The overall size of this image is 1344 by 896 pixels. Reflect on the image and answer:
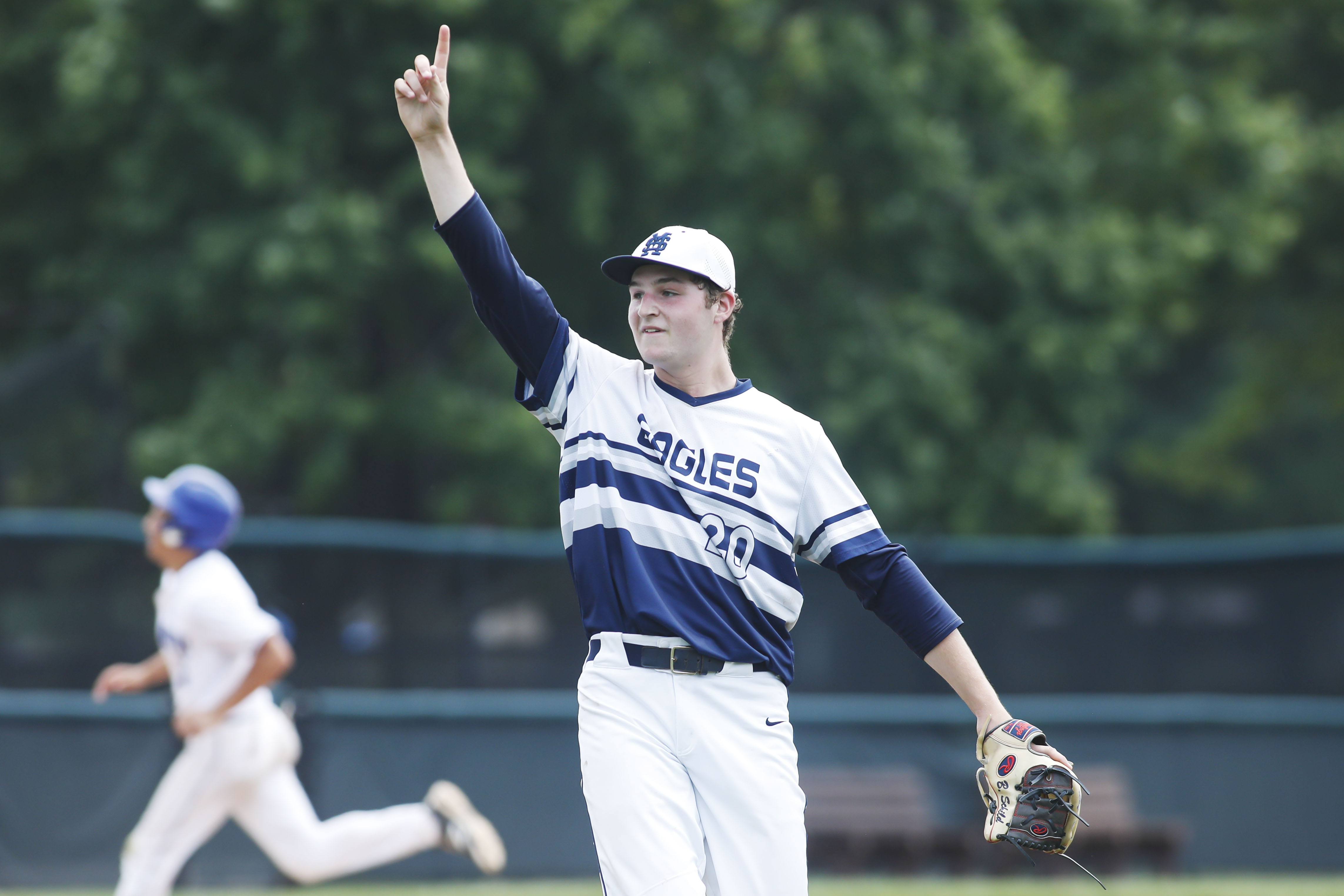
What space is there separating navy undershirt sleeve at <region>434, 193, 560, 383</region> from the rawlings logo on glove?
161 centimetres

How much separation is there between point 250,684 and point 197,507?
36.0 inches

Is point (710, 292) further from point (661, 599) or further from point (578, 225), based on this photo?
point (578, 225)

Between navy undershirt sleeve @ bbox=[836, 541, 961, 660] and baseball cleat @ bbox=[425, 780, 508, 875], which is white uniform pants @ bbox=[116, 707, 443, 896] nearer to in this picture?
baseball cleat @ bbox=[425, 780, 508, 875]

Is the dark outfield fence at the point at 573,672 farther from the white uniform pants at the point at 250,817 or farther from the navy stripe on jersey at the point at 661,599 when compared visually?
the navy stripe on jersey at the point at 661,599

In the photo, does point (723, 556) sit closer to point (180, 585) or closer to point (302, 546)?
point (180, 585)

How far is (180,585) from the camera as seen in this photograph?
301 inches

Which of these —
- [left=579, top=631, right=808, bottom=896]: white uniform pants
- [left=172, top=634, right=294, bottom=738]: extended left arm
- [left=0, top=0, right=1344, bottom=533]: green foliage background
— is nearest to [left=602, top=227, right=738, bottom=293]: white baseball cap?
[left=579, top=631, right=808, bottom=896]: white uniform pants

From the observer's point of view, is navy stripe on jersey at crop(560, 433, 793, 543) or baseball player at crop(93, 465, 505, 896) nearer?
navy stripe on jersey at crop(560, 433, 793, 543)

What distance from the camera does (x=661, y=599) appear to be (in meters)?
4.14

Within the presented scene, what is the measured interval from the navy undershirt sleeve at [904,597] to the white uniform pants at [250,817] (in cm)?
449

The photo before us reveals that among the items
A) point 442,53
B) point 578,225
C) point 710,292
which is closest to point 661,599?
point 710,292

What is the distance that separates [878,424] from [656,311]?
40.0ft

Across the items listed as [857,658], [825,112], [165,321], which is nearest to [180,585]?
[857,658]

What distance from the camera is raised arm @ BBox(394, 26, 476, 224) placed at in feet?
13.5
